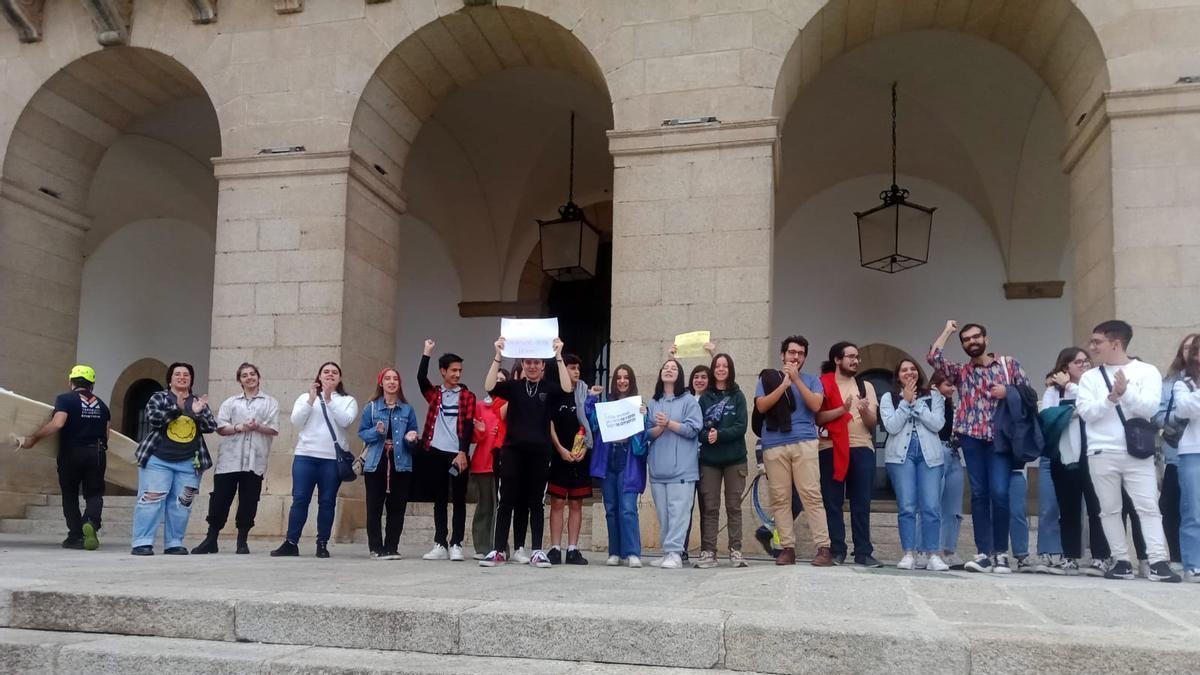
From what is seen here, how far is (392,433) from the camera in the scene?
7.50 m

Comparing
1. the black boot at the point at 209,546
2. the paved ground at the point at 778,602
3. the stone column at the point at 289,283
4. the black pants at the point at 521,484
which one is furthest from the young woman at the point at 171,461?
the black pants at the point at 521,484

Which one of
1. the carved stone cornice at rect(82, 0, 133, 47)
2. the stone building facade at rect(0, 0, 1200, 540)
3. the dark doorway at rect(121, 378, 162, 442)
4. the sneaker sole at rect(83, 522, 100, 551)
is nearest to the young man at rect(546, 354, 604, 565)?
the stone building facade at rect(0, 0, 1200, 540)

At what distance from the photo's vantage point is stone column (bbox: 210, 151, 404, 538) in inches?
385

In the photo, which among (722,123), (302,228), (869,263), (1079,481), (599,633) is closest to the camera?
(599,633)

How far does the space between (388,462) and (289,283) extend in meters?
3.15

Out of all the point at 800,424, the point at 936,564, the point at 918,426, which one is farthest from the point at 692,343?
the point at 936,564

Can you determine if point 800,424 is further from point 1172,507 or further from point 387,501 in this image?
point 387,501

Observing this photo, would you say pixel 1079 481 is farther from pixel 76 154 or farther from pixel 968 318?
pixel 76 154

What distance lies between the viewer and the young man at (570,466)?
7.12 meters

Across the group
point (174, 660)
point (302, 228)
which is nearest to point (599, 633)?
point (174, 660)

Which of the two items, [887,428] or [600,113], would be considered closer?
[887,428]

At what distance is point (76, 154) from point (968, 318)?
11002 mm

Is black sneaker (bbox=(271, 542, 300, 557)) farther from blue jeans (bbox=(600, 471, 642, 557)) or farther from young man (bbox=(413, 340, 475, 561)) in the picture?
blue jeans (bbox=(600, 471, 642, 557))

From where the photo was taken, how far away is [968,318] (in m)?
13.1
